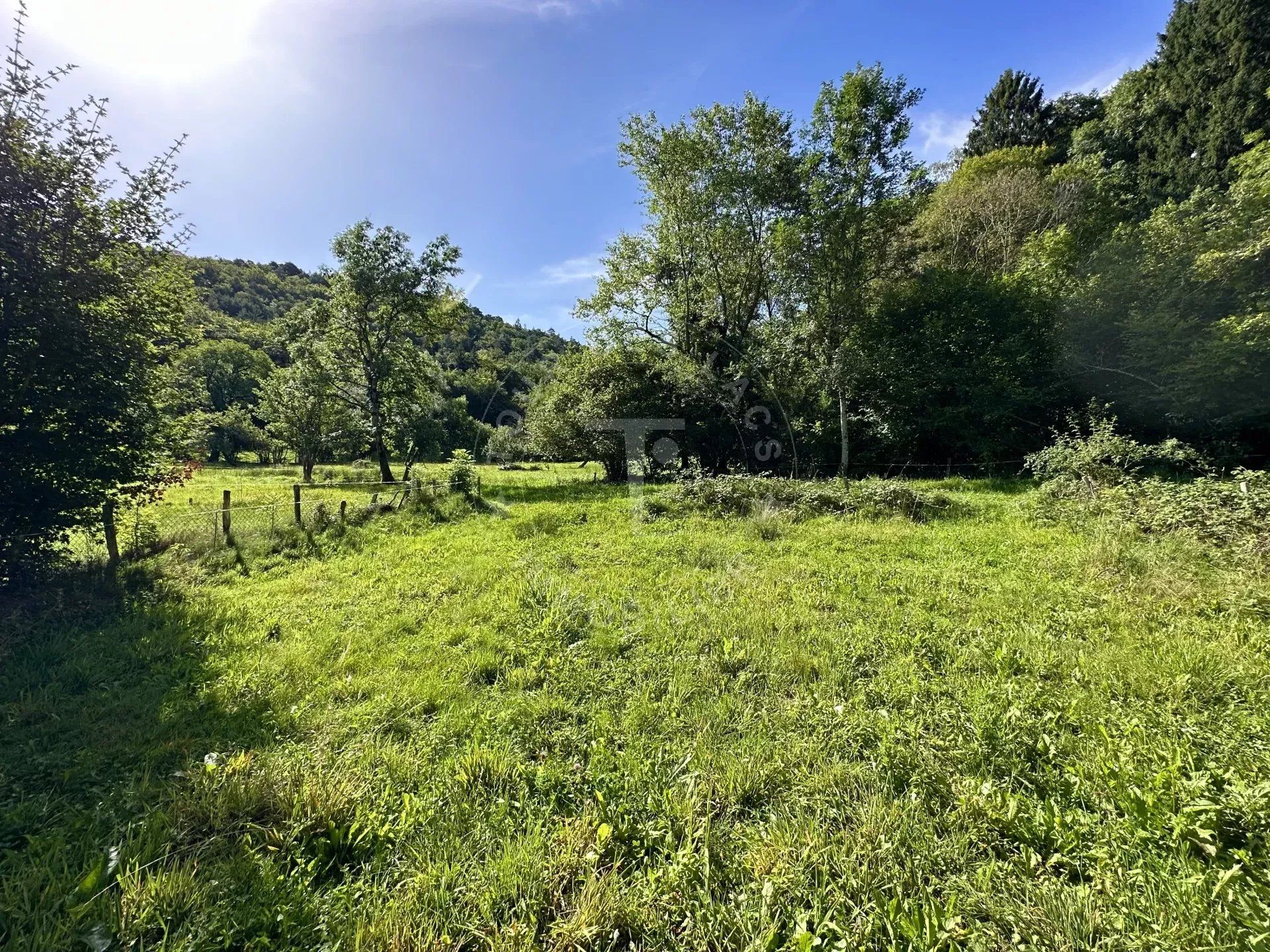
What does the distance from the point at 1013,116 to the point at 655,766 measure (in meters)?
39.0

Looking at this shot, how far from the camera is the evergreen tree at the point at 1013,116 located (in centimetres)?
2578

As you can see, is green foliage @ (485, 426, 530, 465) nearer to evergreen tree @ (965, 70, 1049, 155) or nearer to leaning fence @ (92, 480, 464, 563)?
leaning fence @ (92, 480, 464, 563)

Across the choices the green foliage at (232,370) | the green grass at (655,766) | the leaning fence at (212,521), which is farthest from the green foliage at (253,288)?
the green grass at (655,766)

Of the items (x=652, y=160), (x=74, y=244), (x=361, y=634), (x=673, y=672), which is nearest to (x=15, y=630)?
(x=361, y=634)

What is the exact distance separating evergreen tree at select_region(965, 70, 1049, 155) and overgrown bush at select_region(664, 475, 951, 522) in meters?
28.3

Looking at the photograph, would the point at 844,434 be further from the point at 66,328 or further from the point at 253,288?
the point at 253,288

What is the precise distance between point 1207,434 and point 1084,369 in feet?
9.42

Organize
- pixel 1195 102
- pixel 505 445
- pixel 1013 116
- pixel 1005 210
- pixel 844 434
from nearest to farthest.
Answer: pixel 844 434
pixel 1195 102
pixel 1005 210
pixel 1013 116
pixel 505 445

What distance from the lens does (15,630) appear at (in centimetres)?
449

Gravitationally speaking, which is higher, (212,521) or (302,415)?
(302,415)

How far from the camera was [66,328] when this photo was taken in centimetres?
516

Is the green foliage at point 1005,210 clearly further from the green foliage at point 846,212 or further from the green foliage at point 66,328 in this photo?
the green foliage at point 66,328

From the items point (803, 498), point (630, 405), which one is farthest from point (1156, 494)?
point (630, 405)

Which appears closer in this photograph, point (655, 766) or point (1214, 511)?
point (655, 766)
